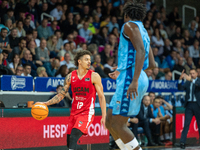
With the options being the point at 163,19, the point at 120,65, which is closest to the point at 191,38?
the point at 163,19

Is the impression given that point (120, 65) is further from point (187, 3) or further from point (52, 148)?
point (187, 3)

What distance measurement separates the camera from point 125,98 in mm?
3877

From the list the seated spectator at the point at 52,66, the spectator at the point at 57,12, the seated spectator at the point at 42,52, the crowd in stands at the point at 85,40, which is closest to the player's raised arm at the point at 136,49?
the crowd in stands at the point at 85,40

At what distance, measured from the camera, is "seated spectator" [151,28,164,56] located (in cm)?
1474

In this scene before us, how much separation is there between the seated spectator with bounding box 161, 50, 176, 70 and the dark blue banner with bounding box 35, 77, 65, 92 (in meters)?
6.12

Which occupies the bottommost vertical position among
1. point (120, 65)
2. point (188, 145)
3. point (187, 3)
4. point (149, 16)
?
point (188, 145)

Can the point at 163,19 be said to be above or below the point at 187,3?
below

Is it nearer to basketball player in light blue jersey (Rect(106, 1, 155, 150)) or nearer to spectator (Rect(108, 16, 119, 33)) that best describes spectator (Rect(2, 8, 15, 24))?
spectator (Rect(108, 16, 119, 33))

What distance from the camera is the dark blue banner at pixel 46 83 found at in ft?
29.3

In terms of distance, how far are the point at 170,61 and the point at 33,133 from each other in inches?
327

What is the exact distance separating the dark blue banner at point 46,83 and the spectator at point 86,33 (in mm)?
4063

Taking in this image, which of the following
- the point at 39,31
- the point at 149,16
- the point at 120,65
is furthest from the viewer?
the point at 149,16

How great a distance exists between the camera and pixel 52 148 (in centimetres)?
768

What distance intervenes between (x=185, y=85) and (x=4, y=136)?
5.73 meters
